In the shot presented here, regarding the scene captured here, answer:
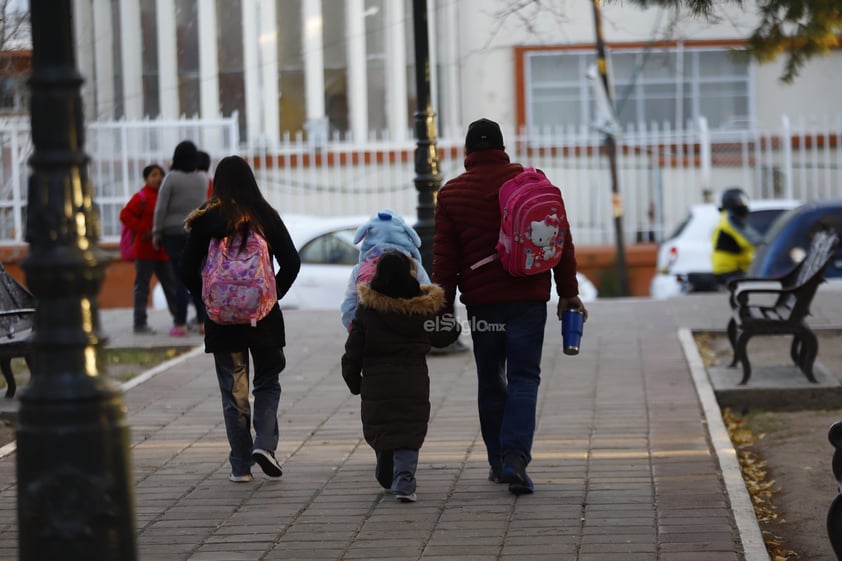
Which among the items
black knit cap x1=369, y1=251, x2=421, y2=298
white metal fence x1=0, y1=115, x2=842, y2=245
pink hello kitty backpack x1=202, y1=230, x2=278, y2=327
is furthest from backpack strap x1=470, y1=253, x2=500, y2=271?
white metal fence x1=0, y1=115, x2=842, y2=245

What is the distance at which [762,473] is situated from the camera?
8.24m

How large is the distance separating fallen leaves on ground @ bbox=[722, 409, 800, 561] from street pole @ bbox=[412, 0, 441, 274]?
317cm

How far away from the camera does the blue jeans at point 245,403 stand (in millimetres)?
7438

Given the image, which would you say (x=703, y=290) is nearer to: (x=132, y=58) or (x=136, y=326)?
(x=136, y=326)

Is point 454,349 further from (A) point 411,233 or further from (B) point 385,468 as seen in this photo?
(B) point 385,468

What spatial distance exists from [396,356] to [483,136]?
3.95 ft

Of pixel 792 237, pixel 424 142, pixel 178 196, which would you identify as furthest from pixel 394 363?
pixel 792 237

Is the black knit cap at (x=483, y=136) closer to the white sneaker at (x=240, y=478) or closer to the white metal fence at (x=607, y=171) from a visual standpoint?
the white sneaker at (x=240, y=478)

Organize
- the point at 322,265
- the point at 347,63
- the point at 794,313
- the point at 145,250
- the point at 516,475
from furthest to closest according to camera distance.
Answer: the point at 347,63, the point at 322,265, the point at 145,250, the point at 794,313, the point at 516,475

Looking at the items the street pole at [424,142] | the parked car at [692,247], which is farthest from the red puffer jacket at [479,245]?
the parked car at [692,247]

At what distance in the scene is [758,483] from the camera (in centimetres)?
798

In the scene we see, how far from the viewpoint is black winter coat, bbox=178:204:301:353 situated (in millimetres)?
7293

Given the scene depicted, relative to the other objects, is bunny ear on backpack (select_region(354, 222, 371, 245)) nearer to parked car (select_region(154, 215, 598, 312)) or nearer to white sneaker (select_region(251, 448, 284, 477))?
white sneaker (select_region(251, 448, 284, 477))

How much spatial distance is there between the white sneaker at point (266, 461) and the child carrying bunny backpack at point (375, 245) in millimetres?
811
